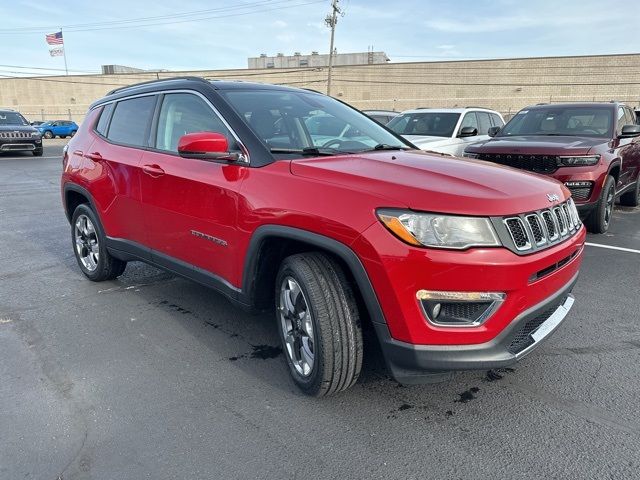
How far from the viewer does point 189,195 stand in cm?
327

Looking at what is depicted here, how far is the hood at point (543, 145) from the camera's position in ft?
20.3

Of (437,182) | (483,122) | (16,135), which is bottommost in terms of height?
(16,135)

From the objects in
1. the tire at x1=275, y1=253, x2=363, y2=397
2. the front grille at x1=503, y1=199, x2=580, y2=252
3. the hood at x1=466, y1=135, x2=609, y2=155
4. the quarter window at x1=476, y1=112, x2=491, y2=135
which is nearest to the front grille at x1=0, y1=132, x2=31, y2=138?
the quarter window at x1=476, y1=112, x2=491, y2=135

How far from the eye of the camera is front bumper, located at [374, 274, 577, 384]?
2244 mm

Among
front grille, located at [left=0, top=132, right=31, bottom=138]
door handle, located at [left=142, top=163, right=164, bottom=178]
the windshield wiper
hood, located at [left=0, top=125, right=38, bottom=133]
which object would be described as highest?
the windshield wiper

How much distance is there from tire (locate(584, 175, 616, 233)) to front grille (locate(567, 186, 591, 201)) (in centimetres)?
25

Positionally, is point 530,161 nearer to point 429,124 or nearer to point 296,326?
point 429,124

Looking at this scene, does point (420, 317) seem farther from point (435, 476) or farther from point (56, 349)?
point (56, 349)

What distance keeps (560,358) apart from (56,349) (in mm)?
3424

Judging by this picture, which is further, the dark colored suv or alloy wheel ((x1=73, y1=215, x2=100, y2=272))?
the dark colored suv

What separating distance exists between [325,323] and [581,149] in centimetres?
520

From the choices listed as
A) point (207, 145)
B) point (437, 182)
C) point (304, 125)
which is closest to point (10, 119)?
point (304, 125)

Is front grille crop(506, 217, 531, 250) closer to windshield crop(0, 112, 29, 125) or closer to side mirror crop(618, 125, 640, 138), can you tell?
side mirror crop(618, 125, 640, 138)

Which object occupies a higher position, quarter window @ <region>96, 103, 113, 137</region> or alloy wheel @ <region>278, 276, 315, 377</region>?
quarter window @ <region>96, 103, 113, 137</region>
